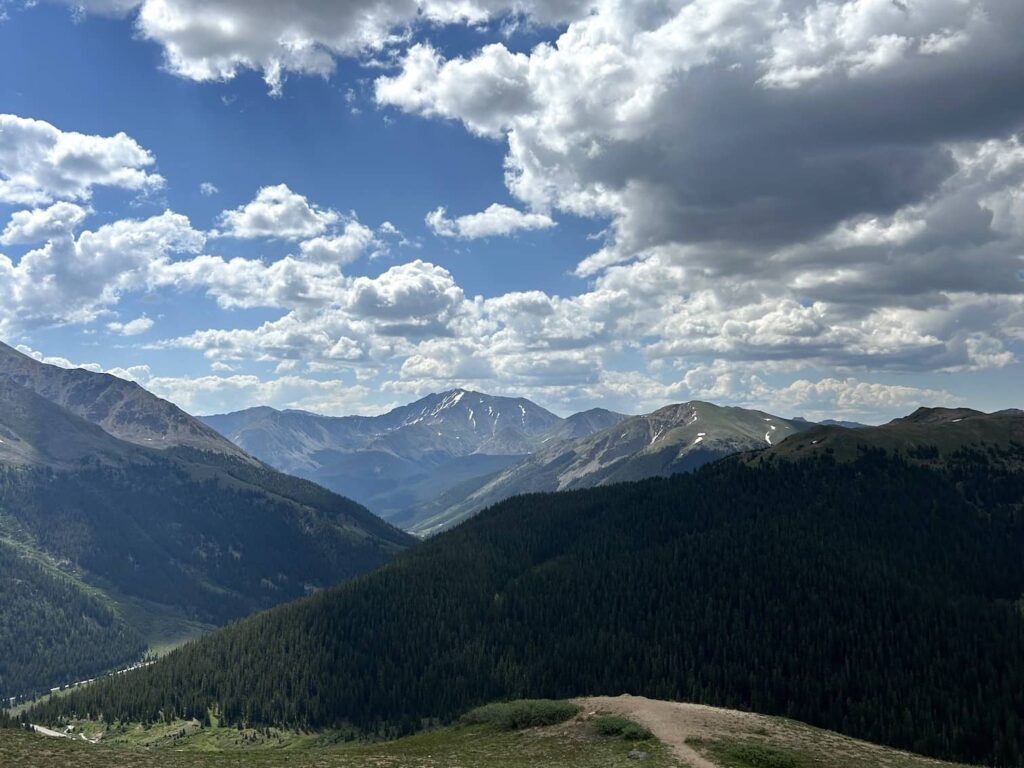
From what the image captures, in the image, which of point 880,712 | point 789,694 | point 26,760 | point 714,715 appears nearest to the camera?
point 26,760

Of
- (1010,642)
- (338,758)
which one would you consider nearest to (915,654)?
(1010,642)

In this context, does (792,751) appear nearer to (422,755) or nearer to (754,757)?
(754,757)

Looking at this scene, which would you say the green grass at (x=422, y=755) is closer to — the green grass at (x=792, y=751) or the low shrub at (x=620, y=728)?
the low shrub at (x=620, y=728)

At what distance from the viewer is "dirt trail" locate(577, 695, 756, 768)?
88.4 m

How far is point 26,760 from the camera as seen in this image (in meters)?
78.0

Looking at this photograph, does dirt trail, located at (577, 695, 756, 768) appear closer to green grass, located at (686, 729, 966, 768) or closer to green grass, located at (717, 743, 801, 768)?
green grass, located at (686, 729, 966, 768)

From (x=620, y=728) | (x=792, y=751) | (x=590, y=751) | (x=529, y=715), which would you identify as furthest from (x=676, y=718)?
(x=529, y=715)

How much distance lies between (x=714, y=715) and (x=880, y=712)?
99.7m

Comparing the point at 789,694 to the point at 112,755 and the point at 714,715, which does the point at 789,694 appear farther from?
the point at 112,755

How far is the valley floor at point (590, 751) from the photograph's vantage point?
271ft

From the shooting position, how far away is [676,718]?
10100 centimetres

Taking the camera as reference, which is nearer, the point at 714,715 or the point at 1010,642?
the point at 714,715

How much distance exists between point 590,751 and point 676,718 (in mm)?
18086

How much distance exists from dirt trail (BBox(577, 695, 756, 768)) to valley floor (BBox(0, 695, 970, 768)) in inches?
6.3
